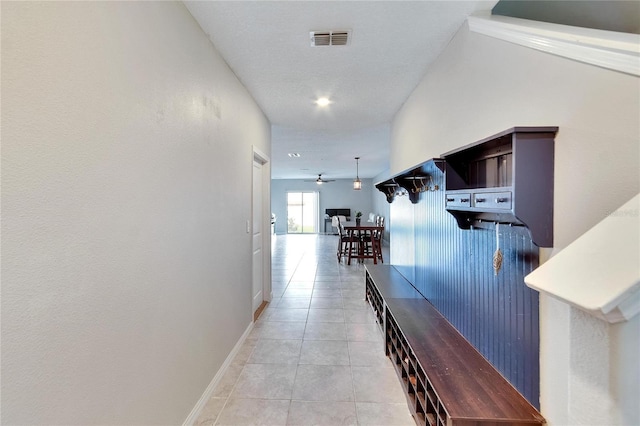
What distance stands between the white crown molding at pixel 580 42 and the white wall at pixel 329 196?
11.3 m

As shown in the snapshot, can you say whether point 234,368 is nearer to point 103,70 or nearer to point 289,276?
point 103,70

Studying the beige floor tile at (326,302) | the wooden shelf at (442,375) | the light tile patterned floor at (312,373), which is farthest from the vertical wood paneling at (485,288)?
the beige floor tile at (326,302)

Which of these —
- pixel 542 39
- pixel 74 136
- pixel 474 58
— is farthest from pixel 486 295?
pixel 74 136

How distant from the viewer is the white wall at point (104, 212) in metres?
0.77

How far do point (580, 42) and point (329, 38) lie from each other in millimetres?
1427

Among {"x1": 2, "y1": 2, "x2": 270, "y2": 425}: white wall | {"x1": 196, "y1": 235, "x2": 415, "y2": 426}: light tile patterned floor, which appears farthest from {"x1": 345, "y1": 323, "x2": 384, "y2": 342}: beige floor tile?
{"x1": 2, "y1": 2, "x2": 270, "y2": 425}: white wall

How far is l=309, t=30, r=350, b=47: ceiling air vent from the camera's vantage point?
6.16 feet

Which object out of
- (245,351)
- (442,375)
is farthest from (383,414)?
(245,351)

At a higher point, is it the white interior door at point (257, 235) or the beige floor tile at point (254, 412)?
the white interior door at point (257, 235)

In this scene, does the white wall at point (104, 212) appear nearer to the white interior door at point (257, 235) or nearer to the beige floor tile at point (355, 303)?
the white interior door at point (257, 235)

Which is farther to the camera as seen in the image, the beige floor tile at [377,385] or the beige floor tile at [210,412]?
the beige floor tile at [377,385]

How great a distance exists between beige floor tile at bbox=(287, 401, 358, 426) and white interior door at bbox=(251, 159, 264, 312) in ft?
5.62

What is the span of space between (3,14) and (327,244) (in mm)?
9255

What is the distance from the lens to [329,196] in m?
12.8
